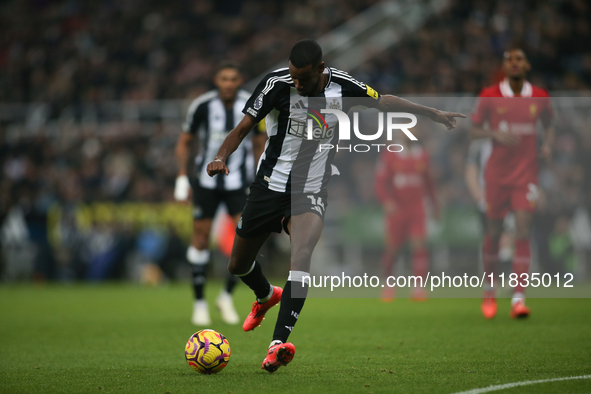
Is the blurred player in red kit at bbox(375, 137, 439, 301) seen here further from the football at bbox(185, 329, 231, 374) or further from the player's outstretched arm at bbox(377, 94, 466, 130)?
the football at bbox(185, 329, 231, 374)

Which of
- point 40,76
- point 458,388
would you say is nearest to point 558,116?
point 458,388

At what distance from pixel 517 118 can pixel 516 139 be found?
233 mm

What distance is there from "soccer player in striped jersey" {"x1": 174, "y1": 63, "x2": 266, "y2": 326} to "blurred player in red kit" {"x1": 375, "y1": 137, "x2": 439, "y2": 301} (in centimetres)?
394

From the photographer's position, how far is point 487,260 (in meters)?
8.36

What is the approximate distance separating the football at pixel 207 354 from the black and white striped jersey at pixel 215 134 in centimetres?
333

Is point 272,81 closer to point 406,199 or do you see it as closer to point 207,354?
point 207,354

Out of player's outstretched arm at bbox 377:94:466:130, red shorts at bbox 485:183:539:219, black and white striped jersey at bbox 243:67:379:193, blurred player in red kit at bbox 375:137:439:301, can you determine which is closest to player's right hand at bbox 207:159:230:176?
black and white striped jersey at bbox 243:67:379:193

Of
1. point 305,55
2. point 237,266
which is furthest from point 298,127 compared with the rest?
point 237,266

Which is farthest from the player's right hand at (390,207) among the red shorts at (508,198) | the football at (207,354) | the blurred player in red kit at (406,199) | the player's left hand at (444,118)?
the football at (207,354)

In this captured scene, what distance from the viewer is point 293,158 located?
5270 millimetres

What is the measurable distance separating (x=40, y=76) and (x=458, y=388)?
20.1 metres

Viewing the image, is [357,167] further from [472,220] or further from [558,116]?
[558,116]

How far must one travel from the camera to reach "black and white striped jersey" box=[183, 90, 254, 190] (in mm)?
8047

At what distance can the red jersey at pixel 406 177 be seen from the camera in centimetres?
1152
